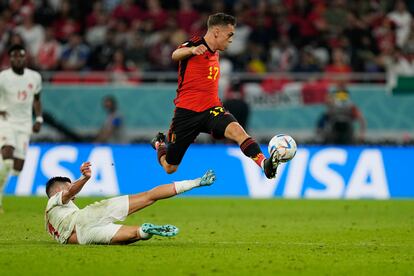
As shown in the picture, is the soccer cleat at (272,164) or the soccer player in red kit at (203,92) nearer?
the soccer cleat at (272,164)

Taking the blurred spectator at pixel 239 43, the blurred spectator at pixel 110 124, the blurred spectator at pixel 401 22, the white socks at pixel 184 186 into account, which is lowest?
the blurred spectator at pixel 110 124

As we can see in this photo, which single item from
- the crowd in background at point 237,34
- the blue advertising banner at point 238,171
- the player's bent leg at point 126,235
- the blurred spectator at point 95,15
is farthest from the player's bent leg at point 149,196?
the blurred spectator at point 95,15

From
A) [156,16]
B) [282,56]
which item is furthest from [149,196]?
[156,16]

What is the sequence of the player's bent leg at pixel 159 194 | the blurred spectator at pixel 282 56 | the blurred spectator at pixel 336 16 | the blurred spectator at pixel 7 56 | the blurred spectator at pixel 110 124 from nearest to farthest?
1. the player's bent leg at pixel 159 194
2. the blurred spectator at pixel 110 124
3. the blurred spectator at pixel 7 56
4. the blurred spectator at pixel 282 56
5. the blurred spectator at pixel 336 16

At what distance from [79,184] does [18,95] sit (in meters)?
6.38

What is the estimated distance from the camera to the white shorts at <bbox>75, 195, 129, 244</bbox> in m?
10.9

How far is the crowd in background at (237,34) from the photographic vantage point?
23.3m

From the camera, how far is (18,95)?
54.0ft

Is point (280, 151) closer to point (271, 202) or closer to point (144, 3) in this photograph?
point (271, 202)

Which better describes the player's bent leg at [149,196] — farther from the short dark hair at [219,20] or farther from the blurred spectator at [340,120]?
the blurred spectator at [340,120]

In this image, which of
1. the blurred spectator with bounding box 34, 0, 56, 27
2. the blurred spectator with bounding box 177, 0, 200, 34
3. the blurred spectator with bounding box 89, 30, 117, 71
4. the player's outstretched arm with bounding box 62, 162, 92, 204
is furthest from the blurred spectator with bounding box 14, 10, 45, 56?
the player's outstretched arm with bounding box 62, 162, 92, 204

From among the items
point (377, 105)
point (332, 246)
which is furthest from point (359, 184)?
point (332, 246)

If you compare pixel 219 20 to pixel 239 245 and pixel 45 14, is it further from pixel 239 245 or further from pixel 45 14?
pixel 45 14

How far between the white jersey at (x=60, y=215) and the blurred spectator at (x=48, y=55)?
508 inches
